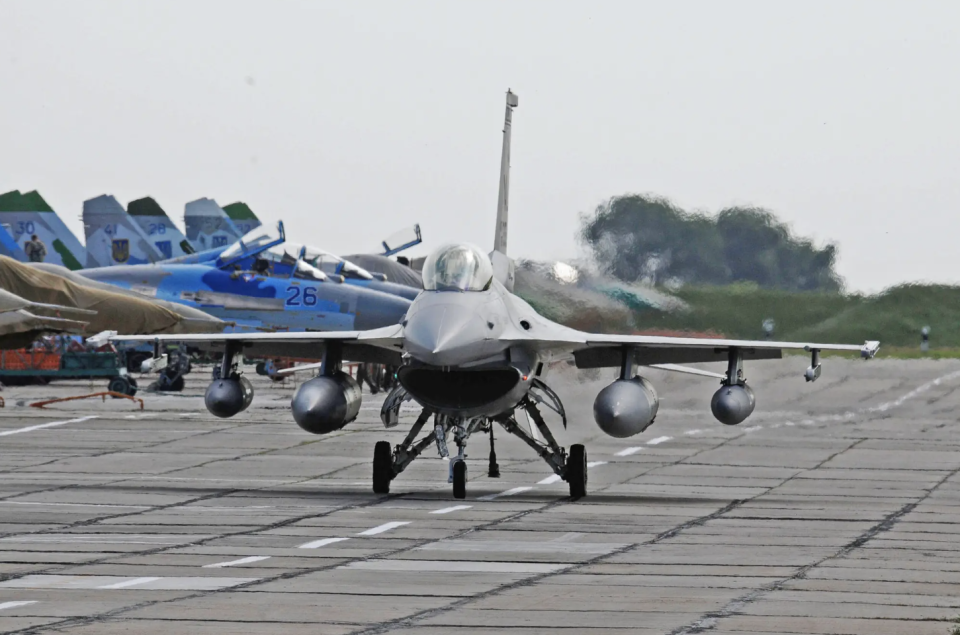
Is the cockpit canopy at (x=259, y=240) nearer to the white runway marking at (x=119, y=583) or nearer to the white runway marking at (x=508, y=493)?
the white runway marking at (x=508, y=493)

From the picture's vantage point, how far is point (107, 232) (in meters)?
48.1

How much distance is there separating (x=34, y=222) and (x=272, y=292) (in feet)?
45.9

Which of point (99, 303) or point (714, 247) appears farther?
point (99, 303)

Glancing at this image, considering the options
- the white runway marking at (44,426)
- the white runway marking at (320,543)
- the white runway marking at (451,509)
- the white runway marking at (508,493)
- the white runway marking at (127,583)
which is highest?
the white runway marking at (127,583)

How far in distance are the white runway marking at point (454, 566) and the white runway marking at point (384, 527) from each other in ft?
6.05

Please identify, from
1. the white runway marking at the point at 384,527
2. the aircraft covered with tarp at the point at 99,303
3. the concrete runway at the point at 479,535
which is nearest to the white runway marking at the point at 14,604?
the concrete runway at the point at 479,535

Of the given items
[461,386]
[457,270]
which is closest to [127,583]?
[461,386]

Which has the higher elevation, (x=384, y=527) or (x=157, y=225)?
(x=157, y=225)

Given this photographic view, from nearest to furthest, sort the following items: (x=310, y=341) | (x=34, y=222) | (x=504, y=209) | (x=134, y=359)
→ (x=310, y=341), (x=504, y=209), (x=134, y=359), (x=34, y=222)

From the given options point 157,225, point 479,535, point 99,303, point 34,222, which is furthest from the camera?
point 157,225

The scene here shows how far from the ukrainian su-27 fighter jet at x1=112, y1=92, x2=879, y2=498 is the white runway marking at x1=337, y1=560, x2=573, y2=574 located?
12.1 feet

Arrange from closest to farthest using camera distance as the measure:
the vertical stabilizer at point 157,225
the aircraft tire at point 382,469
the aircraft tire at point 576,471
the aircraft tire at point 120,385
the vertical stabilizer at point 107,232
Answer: the aircraft tire at point 576,471, the aircraft tire at point 382,469, the aircraft tire at point 120,385, the vertical stabilizer at point 107,232, the vertical stabilizer at point 157,225

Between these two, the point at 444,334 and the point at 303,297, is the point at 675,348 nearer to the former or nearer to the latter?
the point at 444,334

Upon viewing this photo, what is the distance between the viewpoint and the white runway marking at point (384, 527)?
13508 millimetres
